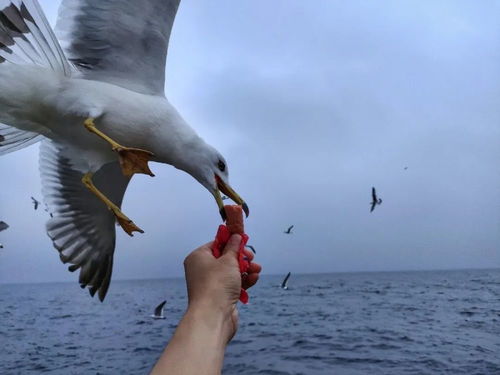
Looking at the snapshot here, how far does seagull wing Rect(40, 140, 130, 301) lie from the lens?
9.61ft

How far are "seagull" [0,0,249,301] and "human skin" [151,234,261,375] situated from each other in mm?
548

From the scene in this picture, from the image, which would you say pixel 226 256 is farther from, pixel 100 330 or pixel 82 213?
pixel 100 330

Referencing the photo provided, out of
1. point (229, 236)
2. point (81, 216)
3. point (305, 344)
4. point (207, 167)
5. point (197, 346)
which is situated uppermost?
point (207, 167)

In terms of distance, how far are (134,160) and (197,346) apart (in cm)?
93

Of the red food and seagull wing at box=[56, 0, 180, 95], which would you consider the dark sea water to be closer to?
seagull wing at box=[56, 0, 180, 95]

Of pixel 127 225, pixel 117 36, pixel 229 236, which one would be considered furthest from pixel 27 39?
pixel 229 236

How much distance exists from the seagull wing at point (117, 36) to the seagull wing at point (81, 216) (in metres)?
0.49

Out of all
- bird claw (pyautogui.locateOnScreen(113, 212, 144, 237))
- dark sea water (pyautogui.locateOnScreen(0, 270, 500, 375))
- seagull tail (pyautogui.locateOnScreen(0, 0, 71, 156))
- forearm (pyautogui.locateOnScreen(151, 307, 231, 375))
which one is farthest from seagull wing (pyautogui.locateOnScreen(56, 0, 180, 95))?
dark sea water (pyautogui.locateOnScreen(0, 270, 500, 375))

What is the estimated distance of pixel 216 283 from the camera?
117cm

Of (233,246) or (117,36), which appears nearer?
(233,246)

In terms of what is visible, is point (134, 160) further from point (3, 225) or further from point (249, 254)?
point (249, 254)

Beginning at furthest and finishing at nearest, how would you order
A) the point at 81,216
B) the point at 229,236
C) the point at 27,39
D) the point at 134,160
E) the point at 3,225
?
the point at 81,216 → the point at 27,39 → the point at 134,160 → the point at 3,225 → the point at 229,236

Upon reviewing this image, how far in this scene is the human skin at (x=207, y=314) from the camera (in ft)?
3.19

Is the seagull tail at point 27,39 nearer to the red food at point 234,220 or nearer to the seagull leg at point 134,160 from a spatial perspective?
the seagull leg at point 134,160
